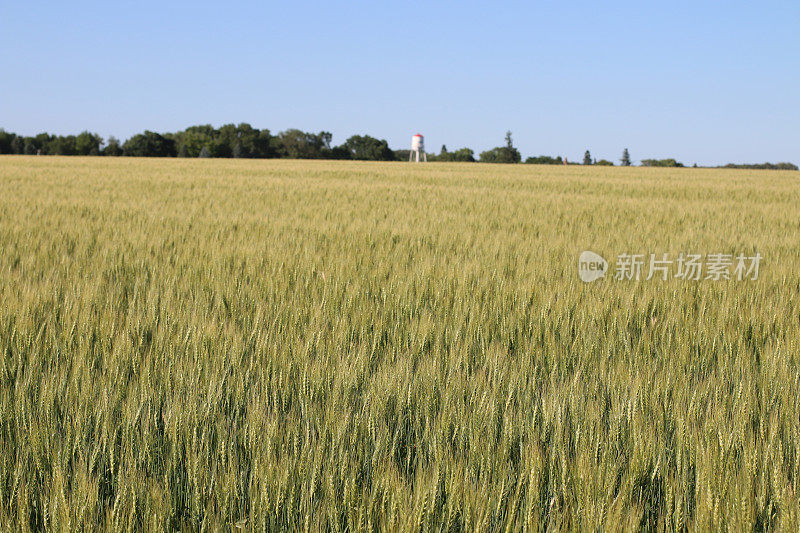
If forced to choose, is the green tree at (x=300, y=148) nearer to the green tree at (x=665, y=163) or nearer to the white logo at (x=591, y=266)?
the green tree at (x=665, y=163)

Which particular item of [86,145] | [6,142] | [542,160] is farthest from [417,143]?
[6,142]

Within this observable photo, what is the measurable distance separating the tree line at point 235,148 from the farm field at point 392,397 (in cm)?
4758

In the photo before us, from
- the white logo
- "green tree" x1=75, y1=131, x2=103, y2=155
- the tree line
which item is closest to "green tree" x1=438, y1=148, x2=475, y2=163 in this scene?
the tree line

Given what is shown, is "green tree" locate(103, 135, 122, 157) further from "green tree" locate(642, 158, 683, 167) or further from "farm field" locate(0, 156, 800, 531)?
"farm field" locate(0, 156, 800, 531)

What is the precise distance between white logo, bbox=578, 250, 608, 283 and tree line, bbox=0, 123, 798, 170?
152 ft

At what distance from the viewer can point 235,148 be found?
5616 cm

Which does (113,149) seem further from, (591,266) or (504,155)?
(591,266)

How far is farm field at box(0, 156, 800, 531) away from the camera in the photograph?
106 cm

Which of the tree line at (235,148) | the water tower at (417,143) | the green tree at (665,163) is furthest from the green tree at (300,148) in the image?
the green tree at (665,163)

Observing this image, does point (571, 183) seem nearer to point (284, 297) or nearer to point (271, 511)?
Result: point (284, 297)

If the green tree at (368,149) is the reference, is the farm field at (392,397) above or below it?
below

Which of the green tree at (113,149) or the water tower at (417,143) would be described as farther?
the green tree at (113,149)

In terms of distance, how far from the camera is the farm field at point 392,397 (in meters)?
1.06

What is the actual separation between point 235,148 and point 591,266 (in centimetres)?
5680
